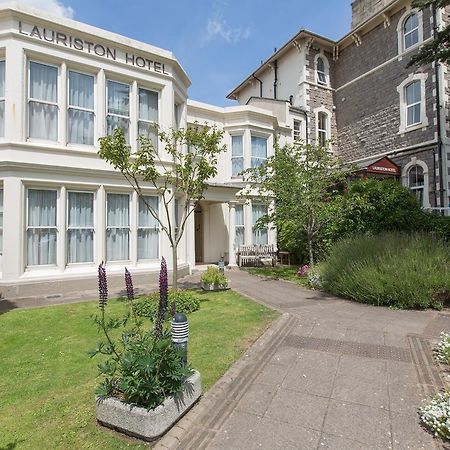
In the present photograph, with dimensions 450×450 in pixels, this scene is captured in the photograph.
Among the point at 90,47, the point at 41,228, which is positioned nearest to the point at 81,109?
the point at 90,47

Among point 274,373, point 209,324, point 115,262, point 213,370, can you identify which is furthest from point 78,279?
point 274,373

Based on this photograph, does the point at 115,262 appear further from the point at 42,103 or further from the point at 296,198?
the point at 296,198

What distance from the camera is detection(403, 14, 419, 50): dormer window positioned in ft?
55.7

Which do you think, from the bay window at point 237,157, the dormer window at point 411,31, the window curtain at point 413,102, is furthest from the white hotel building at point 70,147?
the dormer window at point 411,31

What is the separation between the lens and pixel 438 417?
9.89 feet

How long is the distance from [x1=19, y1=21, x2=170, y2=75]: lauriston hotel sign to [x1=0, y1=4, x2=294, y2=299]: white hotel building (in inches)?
1.2

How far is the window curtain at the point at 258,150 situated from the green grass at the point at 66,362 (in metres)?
10.1

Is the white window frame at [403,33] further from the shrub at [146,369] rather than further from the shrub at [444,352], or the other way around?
the shrub at [146,369]

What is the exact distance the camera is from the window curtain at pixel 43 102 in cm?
932

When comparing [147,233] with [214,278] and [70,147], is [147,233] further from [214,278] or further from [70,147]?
[70,147]

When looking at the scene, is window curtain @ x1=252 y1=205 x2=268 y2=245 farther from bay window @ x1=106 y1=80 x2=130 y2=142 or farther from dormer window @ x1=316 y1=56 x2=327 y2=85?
dormer window @ x1=316 y1=56 x2=327 y2=85

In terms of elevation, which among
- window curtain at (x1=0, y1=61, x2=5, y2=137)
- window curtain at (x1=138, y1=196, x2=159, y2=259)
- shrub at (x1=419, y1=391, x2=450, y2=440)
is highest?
window curtain at (x1=0, y1=61, x2=5, y2=137)

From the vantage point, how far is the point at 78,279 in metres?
9.64

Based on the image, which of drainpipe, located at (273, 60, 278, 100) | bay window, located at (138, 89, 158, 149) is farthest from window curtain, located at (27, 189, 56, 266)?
drainpipe, located at (273, 60, 278, 100)
